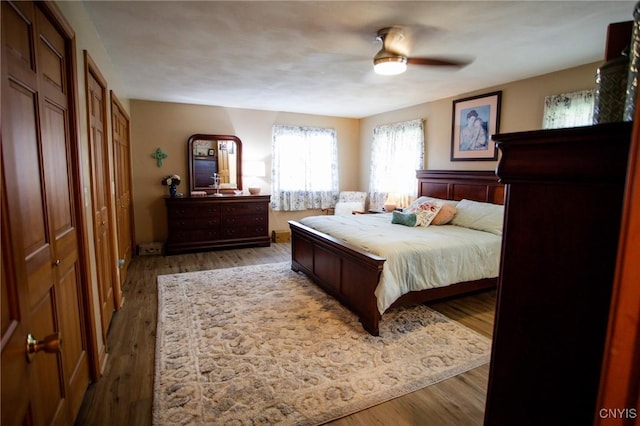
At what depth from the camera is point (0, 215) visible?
76 cm

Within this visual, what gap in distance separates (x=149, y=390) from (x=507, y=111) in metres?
4.57

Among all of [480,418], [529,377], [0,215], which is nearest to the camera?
[0,215]

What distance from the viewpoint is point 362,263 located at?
2.83m

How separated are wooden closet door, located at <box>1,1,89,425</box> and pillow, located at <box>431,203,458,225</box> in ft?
11.7

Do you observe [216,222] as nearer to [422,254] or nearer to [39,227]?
[422,254]

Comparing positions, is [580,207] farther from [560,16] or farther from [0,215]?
[560,16]

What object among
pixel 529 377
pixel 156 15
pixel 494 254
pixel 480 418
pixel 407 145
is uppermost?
pixel 156 15

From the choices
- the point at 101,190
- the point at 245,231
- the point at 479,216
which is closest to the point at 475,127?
the point at 479,216

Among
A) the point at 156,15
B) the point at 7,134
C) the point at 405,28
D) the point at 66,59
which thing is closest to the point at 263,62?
the point at 156,15

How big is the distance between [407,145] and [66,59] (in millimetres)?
4708

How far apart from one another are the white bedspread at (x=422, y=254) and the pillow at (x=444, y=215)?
31 centimetres

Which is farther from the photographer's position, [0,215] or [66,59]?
[66,59]

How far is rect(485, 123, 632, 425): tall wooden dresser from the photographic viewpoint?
0.73 metres

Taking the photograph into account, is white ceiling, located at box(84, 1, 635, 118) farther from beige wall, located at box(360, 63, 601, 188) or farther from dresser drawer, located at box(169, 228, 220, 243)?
dresser drawer, located at box(169, 228, 220, 243)
